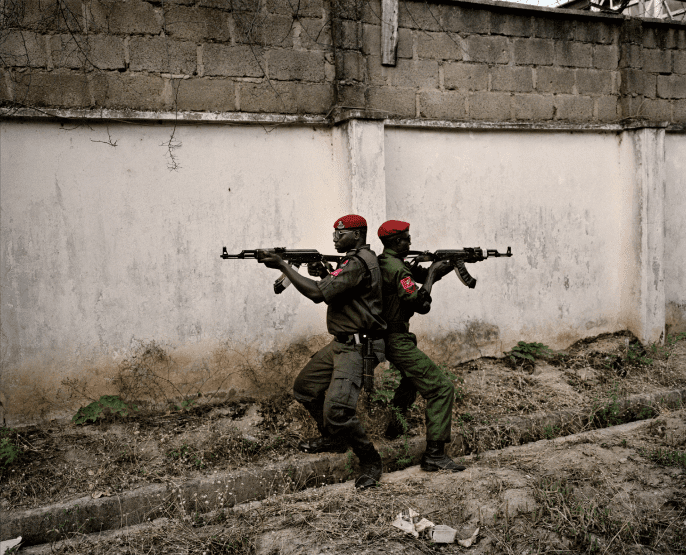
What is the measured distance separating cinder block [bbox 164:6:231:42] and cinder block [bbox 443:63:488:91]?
227 cm

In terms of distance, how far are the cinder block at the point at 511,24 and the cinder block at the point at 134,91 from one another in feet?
11.6

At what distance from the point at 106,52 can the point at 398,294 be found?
3.24 m

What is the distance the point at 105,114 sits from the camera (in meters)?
4.86

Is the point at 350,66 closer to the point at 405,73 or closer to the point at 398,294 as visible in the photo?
the point at 405,73

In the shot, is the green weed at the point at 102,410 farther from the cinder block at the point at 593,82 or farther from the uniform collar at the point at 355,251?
the cinder block at the point at 593,82

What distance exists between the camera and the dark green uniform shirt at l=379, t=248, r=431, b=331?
429cm

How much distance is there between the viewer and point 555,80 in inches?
250

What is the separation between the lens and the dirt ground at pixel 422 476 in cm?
345

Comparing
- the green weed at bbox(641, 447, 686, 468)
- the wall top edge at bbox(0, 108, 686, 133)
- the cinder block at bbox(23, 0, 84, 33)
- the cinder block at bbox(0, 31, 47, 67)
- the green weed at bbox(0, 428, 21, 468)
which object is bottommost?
the green weed at bbox(641, 447, 686, 468)

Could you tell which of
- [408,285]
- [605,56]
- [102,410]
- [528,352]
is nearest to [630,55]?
[605,56]

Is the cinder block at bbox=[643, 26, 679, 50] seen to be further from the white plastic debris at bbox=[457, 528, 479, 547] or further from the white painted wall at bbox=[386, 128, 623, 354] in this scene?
the white plastic debris at bbox=[457, 528, 479, 547]

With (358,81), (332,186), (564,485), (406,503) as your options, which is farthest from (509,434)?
(358,81)

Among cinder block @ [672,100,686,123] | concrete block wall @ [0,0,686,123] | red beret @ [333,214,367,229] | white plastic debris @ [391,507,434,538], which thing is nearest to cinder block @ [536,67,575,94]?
concrete block wall @ [0,0,686,123]

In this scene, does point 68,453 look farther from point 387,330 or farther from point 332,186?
point 332,186
